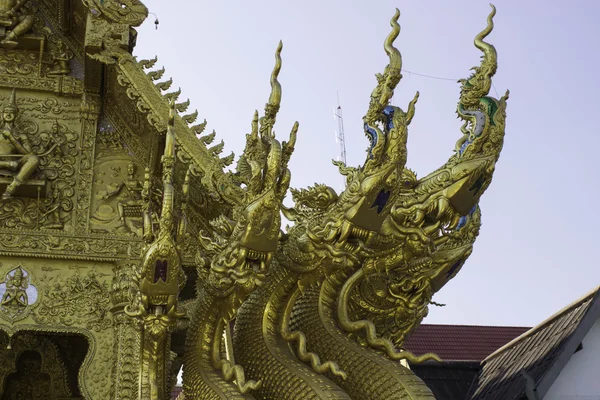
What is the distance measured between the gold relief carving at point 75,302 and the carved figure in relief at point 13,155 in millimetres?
735

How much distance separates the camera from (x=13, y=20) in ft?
26.0

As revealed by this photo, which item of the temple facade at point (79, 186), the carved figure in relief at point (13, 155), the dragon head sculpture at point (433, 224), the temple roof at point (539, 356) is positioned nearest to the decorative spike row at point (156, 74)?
the temple facade at point (79, 186)

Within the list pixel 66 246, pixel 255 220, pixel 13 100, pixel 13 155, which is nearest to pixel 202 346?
pixel 255 220

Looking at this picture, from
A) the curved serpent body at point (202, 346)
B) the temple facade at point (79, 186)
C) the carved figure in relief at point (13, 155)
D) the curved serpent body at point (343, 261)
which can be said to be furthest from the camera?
the carved figure in relief at point (13, 155)

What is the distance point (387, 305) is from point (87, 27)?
3.12 m

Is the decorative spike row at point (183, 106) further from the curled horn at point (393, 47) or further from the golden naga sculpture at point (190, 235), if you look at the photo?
the curled horn at point (393, 47)

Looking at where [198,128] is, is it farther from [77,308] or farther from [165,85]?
[77,308]

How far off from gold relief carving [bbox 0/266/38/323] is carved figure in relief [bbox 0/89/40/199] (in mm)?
618

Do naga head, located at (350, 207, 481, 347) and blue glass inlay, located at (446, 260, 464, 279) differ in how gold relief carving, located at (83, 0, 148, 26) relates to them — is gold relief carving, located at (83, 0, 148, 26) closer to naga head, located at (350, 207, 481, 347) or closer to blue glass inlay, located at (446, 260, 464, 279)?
naga head, located at (350, 207, 481, 347)

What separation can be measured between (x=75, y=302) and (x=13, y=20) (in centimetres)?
246

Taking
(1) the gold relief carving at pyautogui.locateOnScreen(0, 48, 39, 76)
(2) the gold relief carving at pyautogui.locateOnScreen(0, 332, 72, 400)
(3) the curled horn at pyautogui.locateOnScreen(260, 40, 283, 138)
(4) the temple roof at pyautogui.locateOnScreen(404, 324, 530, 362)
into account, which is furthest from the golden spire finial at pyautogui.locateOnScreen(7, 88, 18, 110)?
(4) the temple roof at pyautogui.locateOnScreen(404, 324, 530, 362)

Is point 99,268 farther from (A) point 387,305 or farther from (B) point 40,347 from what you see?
(A) point 387,305

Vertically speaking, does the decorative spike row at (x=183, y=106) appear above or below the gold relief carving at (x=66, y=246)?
above

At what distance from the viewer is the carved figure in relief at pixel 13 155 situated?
282 inches
